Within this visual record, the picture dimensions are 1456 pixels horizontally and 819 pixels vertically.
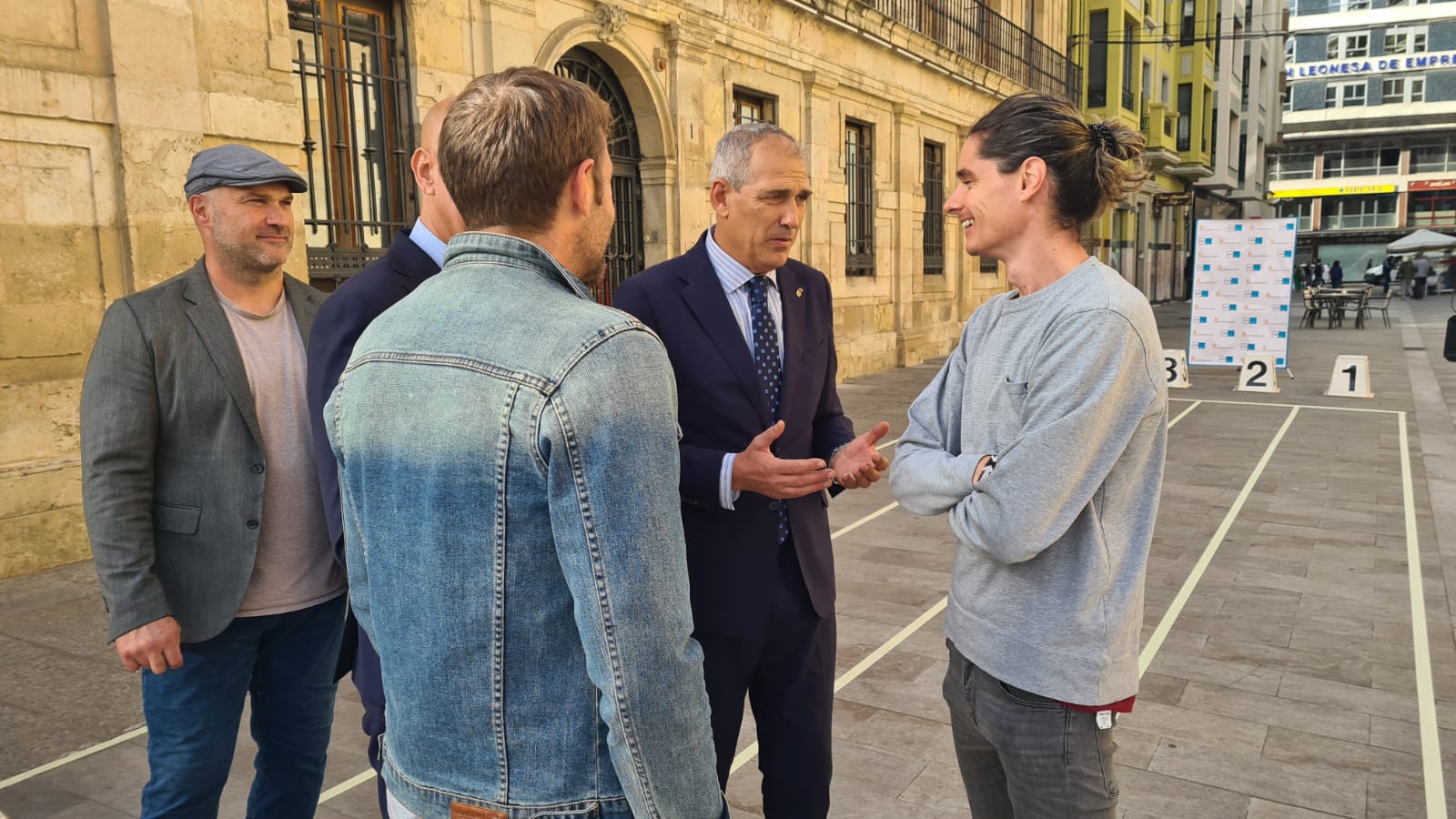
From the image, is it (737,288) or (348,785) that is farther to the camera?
(348,785)

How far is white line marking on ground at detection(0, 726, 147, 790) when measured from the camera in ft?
11.5

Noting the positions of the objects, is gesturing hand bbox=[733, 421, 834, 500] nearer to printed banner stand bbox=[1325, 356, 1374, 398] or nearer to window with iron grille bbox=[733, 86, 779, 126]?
window with iron grille bbox=[733, 86, 779, 126]

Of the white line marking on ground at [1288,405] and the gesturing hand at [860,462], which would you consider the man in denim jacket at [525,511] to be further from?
the white line marking on ground at [1288,405]

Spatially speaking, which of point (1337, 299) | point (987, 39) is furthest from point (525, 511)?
point (1337, 299)

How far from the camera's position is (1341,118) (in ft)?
209

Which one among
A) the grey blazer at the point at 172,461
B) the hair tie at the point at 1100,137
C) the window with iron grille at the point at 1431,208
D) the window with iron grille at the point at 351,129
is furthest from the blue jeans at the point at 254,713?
the window with iron grille at the point at 1431,208

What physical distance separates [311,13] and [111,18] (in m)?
1.72

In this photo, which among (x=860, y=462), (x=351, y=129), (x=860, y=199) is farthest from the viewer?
(x=860, y=199)

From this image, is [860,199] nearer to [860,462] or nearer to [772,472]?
[860,462]

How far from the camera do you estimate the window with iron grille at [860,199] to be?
51.4 ft

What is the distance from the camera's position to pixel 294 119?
277 inches

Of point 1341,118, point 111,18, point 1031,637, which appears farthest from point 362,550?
point 1341,118

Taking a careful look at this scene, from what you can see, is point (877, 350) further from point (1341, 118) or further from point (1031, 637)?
point (1341, 118)

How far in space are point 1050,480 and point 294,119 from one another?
6.88 m
